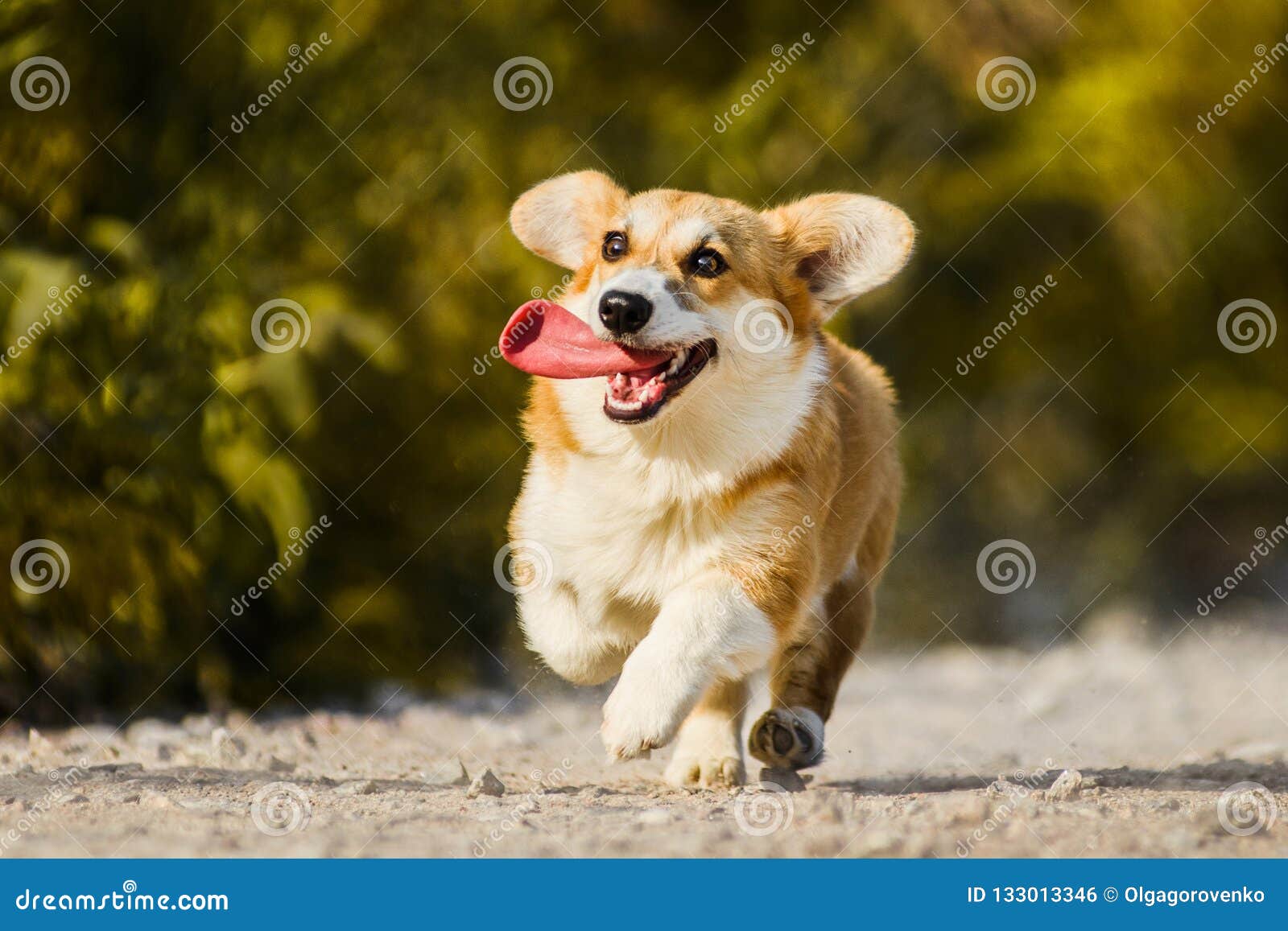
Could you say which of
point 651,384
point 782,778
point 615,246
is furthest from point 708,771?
point 615,246

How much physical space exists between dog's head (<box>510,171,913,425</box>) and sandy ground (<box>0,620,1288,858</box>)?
4.39 ft

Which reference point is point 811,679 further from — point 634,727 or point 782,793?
point 634,727

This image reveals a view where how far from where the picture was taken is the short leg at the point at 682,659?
4.26m

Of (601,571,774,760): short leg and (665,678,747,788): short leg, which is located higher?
(601,571,774,760): short leg

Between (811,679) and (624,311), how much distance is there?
2008 millimetres

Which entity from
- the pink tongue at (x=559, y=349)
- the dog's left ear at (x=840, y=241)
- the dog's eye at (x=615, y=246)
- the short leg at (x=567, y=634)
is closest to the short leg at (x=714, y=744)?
the short leg at (x=567, y=634)

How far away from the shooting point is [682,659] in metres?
4.38

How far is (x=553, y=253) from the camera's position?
5.50 meters

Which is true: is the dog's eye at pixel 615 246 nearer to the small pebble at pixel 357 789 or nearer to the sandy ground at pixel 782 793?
the sandy ground at pixel 782 793

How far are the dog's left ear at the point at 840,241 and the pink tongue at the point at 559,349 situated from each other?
0.90 metres

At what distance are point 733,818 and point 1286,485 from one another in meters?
7.59

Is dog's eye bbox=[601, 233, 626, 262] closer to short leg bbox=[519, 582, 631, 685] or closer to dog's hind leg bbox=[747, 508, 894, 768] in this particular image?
short leg bbox=[519, 582, 631, 685]

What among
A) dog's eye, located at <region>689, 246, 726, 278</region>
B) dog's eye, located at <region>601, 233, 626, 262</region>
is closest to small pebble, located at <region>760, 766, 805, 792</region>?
dog's eye, located at <region>689, 246, 726, 278</region>

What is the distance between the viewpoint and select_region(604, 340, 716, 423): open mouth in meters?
4.58
